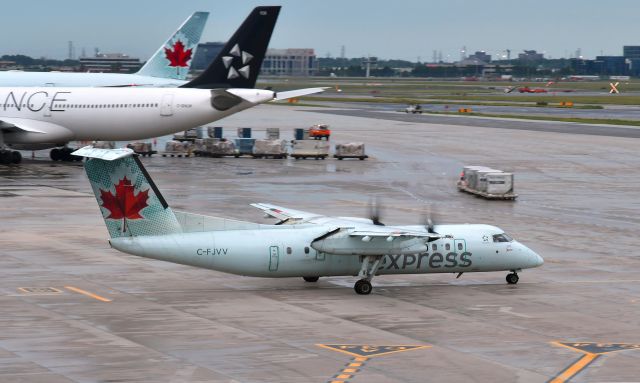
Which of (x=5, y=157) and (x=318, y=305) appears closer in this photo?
(x=318, y=305)

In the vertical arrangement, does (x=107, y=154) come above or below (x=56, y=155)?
above

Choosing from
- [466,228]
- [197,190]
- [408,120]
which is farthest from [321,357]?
[408,120]

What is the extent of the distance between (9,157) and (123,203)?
4229 cm

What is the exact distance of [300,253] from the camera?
3669 centimetres

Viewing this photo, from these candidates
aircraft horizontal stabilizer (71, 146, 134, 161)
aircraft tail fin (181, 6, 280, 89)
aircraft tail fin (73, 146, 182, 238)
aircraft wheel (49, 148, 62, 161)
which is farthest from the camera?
aircraft wheel (49, 148, 62, 161)

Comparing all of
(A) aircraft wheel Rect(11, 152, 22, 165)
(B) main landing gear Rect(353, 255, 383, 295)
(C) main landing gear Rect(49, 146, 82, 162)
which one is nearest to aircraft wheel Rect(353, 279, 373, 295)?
(B) main landing gear Rect(353, 255, 383, 295)

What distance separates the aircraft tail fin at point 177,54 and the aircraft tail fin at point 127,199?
62.3 m

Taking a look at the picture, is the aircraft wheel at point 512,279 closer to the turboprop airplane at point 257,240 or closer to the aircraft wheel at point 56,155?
the turboprop airplane at point 257,240

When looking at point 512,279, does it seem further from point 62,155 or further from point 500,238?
point 62,155

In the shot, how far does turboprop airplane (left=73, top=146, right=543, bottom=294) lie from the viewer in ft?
117

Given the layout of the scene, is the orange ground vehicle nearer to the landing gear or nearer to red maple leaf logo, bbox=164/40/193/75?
red maple leaf logo, bbox=164/40/193/75

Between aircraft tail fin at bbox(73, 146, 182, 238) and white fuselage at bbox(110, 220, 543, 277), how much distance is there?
0.38 meters

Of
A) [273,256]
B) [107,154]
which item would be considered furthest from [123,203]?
[273,256]

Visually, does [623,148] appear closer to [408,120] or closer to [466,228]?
[408,120]
